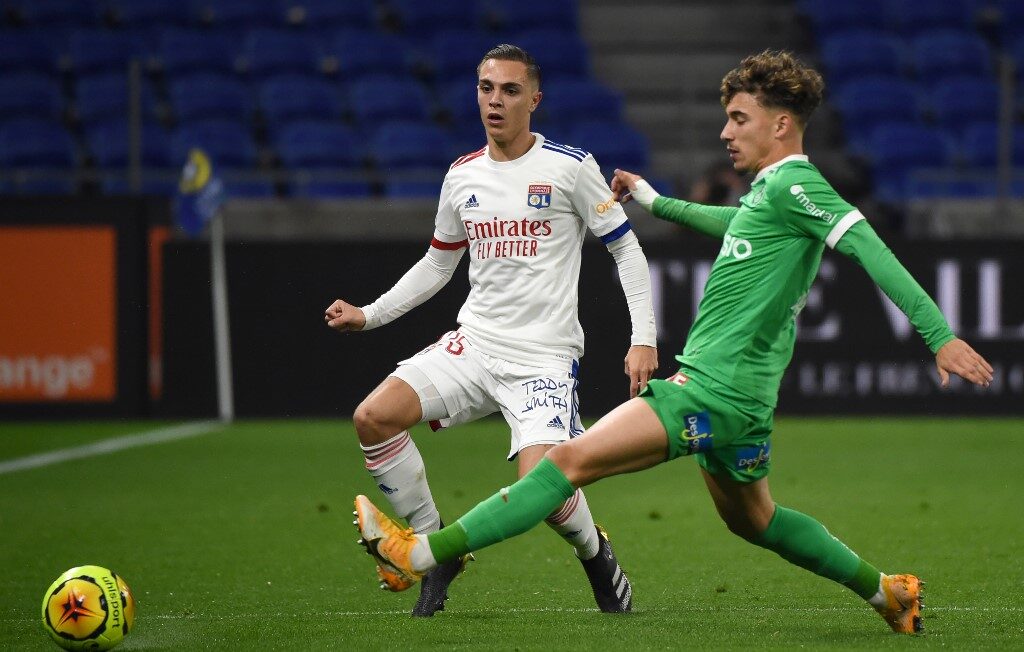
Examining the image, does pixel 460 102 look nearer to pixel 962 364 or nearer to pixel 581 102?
pixel 581 102

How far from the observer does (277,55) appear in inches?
747

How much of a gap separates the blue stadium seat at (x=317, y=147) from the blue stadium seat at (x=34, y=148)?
7.63 feet

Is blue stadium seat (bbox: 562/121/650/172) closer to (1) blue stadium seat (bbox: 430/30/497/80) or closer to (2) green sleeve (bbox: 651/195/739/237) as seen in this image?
(1) blue stadium seat (bbox: 430/30/497/80)

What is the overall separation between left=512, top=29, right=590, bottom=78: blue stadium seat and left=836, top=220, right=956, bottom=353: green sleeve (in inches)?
576

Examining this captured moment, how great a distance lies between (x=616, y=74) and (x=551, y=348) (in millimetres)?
14941

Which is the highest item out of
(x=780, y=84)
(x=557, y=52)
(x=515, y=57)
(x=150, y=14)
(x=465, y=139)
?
(x=150, y=14)

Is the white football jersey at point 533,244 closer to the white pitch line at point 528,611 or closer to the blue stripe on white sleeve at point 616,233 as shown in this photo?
the blue stripe on white sleeve at point 616,233

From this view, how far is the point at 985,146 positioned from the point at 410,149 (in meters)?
6.71

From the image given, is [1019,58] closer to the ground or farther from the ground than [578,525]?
farther from the ground

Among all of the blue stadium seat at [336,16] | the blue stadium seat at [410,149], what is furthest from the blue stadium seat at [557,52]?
the blue stadium seat at [410,149]

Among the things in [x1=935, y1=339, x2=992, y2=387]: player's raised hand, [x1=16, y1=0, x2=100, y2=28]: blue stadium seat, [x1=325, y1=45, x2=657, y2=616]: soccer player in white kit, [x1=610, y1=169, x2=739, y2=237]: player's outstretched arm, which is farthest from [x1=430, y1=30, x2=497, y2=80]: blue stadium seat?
[x1=935, y1=339, x2=992, y2=387]: player's raised hand

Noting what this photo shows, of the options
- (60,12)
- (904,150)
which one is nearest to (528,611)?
(904,150)

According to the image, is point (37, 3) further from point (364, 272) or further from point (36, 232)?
point (364, 272)

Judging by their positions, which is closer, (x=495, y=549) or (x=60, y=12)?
(x=495, y=549)
